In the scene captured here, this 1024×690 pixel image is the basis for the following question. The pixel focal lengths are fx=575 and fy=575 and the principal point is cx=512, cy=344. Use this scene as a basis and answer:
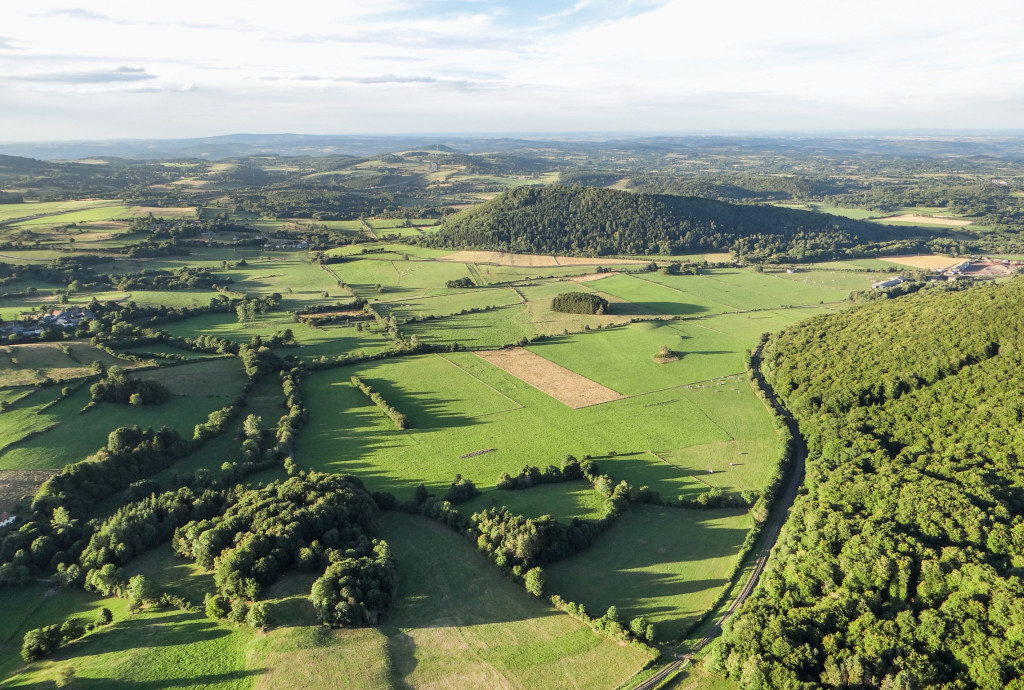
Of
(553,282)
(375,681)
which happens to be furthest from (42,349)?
(553,282)

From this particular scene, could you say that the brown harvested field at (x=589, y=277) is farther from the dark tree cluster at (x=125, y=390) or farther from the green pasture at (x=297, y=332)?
the dark tree cluster at (x=125, y=390)

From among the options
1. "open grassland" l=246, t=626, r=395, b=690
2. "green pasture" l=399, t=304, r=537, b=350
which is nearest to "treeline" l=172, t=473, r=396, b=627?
"open grassland" l=246, t=626, r=395, b=690

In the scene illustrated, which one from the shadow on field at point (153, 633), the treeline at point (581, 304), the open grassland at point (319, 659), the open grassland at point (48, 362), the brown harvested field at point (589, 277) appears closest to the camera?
the open grassland at point (319, 659)

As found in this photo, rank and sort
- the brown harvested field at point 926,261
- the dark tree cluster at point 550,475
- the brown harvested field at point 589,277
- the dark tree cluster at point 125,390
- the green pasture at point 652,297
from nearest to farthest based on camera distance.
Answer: the dark tree cluster at point 550,475 → the dark tree cluster at point 125,390 → the green pasture at point 652,297 → the brown harvested field at point 589,277 → the brown harvested field at point 926,261

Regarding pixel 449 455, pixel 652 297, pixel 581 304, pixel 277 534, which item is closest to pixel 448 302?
pixel 581 304

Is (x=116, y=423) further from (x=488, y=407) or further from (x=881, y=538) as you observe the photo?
(x=881, y=538)

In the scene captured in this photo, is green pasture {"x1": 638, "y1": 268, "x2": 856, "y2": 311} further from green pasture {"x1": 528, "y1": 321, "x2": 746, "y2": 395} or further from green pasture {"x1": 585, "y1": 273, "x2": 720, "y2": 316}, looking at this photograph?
green pasture {"x1": 528, "y1": 321, "x2": 746, "y2": 395}

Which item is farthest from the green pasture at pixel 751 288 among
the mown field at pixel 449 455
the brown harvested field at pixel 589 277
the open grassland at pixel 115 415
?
the open grassland at pixel 115 415
